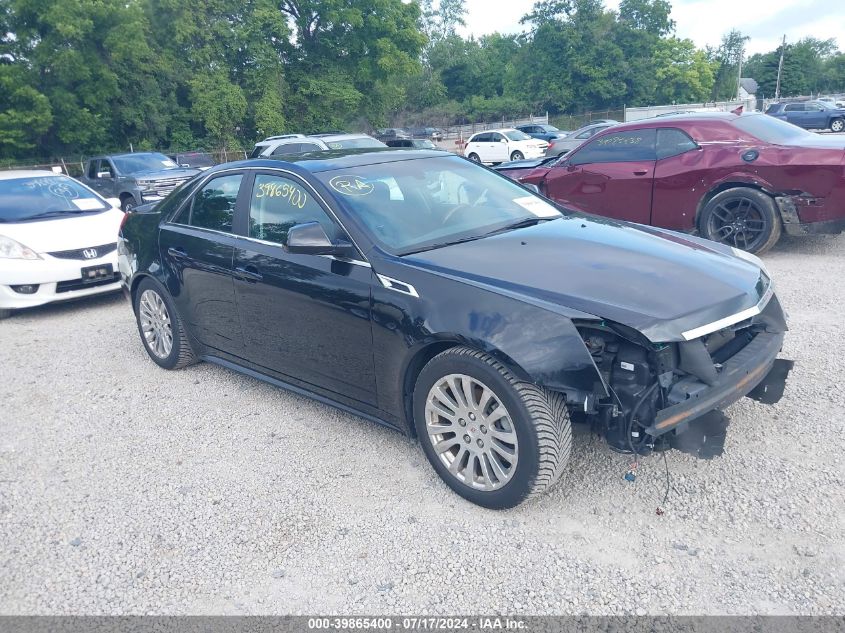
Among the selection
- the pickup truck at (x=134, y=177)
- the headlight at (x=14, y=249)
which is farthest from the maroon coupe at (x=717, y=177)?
the pickup truck at (x=134, y=177)

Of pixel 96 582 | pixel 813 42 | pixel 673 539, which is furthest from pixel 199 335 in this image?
pixel 813 42

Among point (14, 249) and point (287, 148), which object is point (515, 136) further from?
point (14, 249)

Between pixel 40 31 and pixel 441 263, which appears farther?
pixel 40 31

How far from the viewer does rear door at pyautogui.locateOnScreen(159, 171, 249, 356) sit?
14.6 ft

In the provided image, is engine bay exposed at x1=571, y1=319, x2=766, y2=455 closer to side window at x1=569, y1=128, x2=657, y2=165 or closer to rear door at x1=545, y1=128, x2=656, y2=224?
rear door at x1=545, y1=128, x2=656, y2=224

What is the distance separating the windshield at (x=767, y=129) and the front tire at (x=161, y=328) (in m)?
6.32

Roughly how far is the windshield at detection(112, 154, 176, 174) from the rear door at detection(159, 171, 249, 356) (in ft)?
40.7

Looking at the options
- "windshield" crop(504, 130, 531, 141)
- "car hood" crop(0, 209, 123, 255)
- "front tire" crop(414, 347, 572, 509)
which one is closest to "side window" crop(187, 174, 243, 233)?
"front tire" crop(414, 347, 572, 509)

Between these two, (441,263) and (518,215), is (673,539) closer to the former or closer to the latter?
(441,263)

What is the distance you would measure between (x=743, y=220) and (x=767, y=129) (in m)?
1.17

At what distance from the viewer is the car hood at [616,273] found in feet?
9.61

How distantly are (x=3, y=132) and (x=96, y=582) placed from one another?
3543cm

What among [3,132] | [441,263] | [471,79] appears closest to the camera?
[441,263]

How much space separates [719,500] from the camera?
10.3 feet
